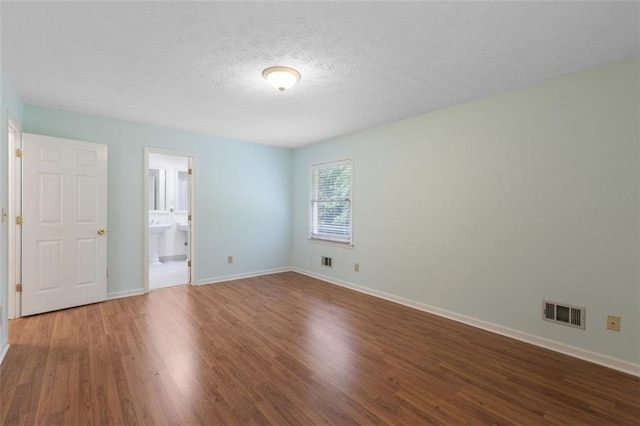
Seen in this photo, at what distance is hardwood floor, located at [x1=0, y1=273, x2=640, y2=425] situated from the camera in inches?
71.2

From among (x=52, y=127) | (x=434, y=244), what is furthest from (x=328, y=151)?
(x=52, y=127)

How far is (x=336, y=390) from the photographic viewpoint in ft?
6.69

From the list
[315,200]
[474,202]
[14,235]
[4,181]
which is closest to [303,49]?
[474,202]

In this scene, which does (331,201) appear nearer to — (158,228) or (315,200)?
(315,200)

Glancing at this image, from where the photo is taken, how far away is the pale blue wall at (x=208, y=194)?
402cm

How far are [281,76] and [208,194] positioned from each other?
297cm

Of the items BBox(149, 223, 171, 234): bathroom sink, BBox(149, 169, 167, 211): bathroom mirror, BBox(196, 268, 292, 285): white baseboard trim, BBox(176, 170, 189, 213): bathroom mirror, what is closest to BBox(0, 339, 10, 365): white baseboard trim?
BBox(196, 268, 292, 285): white baseboard trim

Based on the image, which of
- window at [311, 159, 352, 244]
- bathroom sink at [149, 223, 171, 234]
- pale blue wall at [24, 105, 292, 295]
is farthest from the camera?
bathroom sink at [149, 223, 171, 234]

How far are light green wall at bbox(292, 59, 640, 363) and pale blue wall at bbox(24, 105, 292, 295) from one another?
2.17 metres

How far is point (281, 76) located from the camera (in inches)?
100

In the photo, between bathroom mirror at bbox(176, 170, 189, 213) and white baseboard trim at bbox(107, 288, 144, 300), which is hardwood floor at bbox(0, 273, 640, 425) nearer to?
white baseboard trim at bbox(107, 288, 144, 300)

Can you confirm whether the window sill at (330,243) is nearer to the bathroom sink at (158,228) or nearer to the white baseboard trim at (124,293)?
the white baseboard trim at (124,293)

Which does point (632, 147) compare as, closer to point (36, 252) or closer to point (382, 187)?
point (382, 187)

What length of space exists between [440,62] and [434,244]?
6.73 feet
